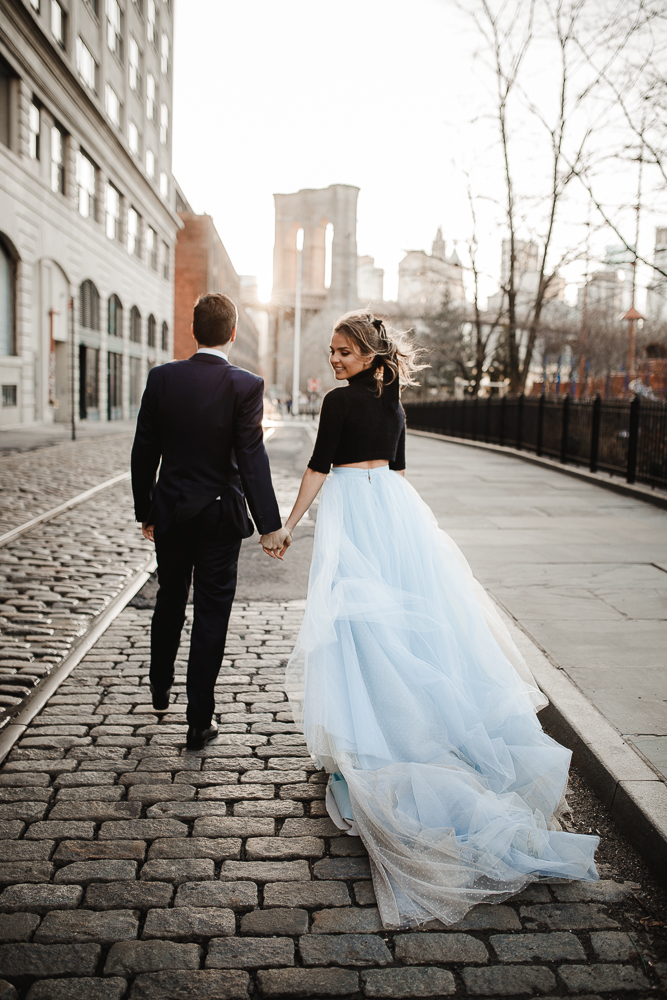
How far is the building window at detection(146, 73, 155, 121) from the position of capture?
3872 cm

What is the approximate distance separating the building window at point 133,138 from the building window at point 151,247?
416cm

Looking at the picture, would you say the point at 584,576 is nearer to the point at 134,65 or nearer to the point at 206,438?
the point at 206,438

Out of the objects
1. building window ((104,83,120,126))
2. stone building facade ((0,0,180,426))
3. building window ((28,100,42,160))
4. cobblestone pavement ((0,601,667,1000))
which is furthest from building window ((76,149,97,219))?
cobblestone pavement ((0,601,667,1000))

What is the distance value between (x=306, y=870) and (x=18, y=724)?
1659mm

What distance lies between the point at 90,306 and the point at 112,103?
352 inches

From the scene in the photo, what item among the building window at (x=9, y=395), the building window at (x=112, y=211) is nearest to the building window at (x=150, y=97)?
the building window at (x=112, y=211)

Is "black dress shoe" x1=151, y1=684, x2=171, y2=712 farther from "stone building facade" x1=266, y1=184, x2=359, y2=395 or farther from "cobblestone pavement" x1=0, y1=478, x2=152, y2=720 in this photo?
"stone building facade" x1=266, y1=184, x2=359, y2=395

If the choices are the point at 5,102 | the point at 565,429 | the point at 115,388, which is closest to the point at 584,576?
the point at 565,429

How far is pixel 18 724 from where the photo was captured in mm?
3582

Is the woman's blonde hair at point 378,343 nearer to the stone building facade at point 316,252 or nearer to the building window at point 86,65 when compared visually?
the building window at point 86,65

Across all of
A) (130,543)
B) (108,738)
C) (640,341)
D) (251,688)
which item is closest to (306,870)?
(108,738)

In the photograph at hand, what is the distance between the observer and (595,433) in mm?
13430

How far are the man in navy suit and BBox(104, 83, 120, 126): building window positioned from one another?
32.4m

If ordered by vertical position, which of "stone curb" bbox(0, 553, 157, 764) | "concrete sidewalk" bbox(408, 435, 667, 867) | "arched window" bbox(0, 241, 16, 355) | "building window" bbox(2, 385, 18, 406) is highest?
"arched window" bbox(0, 241, 16, 355)
